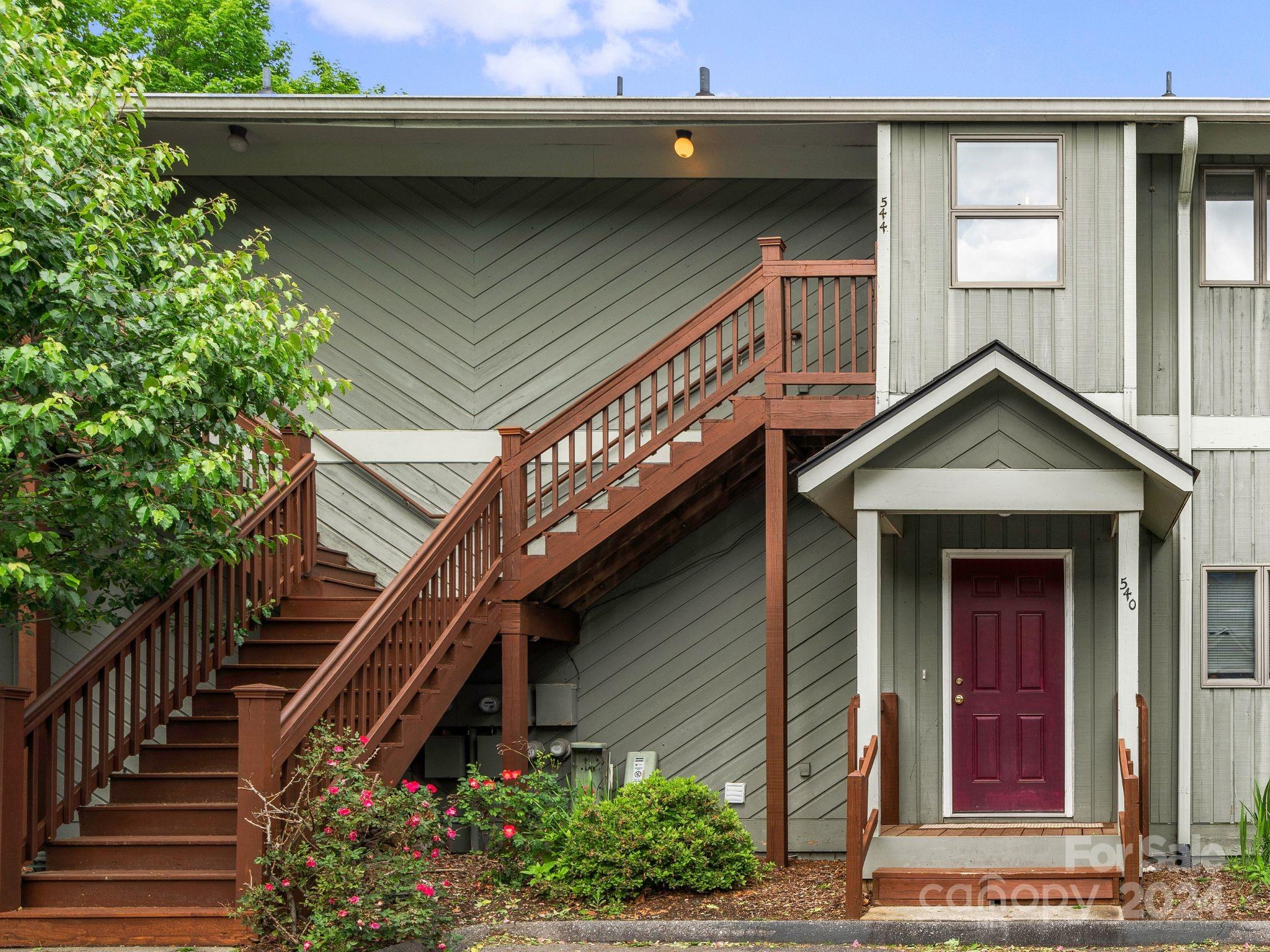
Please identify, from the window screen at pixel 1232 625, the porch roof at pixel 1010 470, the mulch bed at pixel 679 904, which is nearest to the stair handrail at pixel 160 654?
the mulch bed at pixel 679 904

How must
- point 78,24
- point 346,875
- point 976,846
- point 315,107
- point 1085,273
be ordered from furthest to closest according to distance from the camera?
point 78,24, point 315,107, point 1085,273, point 976,846, point 346,875

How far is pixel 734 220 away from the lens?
439 inches

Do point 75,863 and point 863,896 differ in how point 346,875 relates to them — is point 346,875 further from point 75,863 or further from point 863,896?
point 863,896

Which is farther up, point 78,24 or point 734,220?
point 78,24

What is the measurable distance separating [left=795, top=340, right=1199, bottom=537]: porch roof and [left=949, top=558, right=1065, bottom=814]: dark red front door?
1.36 m

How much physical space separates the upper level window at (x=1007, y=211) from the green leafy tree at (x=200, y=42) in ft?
46.3

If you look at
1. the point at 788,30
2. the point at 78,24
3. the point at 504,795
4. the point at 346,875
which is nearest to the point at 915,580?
the point at 504,795

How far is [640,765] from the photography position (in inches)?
410

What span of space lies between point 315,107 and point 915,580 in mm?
6301

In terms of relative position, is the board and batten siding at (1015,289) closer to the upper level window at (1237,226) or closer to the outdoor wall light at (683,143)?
the upper level window at (1237,226)

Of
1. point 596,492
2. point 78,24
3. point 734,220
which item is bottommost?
point 596,492

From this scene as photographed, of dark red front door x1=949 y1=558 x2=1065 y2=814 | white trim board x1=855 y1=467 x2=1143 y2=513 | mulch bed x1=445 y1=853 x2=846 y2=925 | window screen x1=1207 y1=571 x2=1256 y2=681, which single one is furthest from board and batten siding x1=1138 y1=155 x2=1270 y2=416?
mulch bed x1=445 y1=853 x2=846 y2=925

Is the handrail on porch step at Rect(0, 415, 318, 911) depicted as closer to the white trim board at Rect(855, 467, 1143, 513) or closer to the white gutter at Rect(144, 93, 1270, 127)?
the white gutter at Rect(144, 93, 1270, 127)

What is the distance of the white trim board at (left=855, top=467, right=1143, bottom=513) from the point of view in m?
8.23
